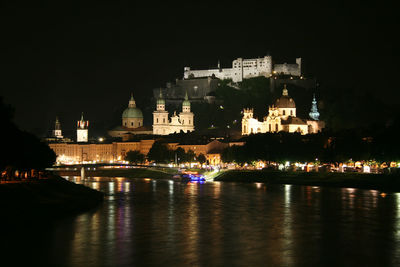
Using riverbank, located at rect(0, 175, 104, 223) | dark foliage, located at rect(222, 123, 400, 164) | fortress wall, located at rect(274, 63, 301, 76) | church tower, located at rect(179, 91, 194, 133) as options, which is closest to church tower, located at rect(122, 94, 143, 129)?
church tower, located at rect(179, 91, 194, 133)

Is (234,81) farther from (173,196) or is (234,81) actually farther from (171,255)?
(171,255)

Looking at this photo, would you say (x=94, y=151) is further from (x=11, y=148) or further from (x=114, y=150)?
(x=11, y=148)

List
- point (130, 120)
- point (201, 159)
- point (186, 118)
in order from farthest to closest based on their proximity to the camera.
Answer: point (130, 120), point (186, 118), point (201, 159)

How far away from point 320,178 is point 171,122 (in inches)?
3036

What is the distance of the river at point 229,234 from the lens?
2925 cm

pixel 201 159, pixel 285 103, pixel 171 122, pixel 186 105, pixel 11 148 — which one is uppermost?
pixel 186 105

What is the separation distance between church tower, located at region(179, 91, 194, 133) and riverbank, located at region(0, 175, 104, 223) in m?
89.8

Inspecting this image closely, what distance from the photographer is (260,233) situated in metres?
36.2

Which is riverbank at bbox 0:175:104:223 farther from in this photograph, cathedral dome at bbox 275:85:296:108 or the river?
cathedral dome at bbox 275:85:296:108

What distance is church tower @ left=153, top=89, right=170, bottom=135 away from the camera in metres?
146

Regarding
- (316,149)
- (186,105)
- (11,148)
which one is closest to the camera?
(11,148)

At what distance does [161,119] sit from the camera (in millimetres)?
146000

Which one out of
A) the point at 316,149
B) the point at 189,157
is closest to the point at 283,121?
the point at 189,157

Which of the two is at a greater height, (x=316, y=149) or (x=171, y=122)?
(x=171, y=122)
